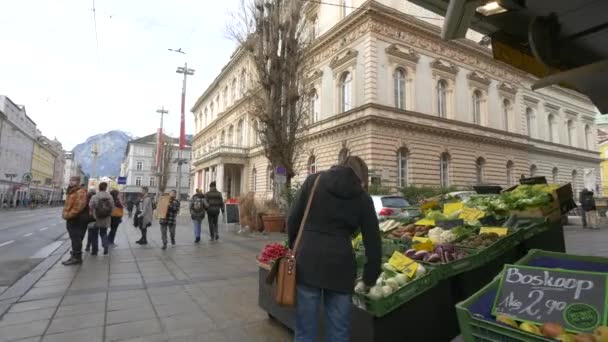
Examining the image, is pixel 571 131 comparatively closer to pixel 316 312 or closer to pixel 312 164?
pixel 312 164

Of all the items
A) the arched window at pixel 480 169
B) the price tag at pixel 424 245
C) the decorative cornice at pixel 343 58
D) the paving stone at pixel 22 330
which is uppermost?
the decorative cornice at pixel 343 58

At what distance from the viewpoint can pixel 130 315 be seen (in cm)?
454

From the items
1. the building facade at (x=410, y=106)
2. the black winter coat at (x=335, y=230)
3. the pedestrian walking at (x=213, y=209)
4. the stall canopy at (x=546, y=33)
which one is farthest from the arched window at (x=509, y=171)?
the black winter coat at (x=335, y=230)

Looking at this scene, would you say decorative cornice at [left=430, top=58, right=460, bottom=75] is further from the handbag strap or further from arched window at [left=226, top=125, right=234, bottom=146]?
the handbag strap

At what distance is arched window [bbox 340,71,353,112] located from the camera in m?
25.6

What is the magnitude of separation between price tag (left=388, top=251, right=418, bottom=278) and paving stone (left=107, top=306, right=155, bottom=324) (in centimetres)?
316

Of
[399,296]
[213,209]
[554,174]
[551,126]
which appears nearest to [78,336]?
[399,296]

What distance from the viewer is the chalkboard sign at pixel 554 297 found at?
224cm

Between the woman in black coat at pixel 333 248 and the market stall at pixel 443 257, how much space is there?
406mm

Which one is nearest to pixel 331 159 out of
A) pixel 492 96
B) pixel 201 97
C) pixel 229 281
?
pixel 492 96

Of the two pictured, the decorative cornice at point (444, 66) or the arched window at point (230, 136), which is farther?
the arched window at point (230, 136)

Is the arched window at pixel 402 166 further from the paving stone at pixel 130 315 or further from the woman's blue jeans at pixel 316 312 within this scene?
the woman's blue jeans at pixel 316 312

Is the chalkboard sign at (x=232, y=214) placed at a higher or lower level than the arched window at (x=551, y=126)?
lower

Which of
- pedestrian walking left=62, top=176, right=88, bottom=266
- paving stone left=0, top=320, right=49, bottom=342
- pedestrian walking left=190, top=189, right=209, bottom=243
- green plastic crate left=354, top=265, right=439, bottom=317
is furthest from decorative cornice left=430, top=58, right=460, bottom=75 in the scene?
paving stone left=0, top=320, right=49, bottom=342
